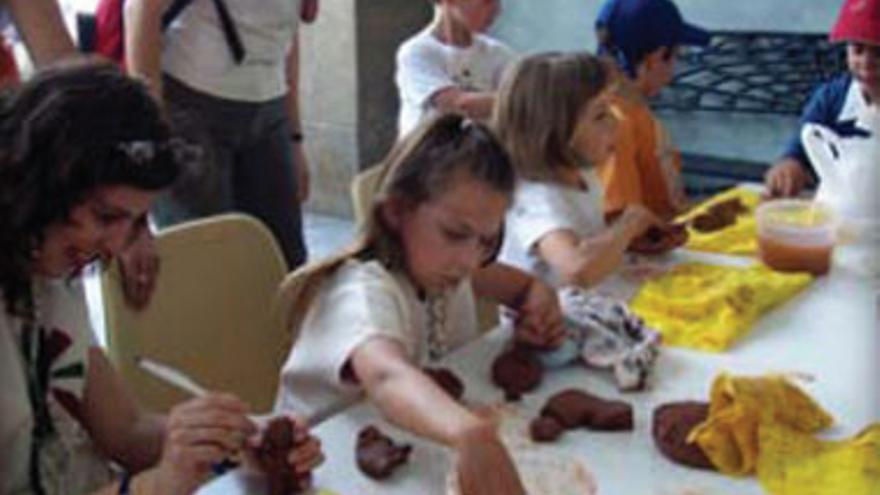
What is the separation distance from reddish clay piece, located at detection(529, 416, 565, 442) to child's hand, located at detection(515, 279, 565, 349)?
22cm

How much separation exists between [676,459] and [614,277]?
0.63 meters

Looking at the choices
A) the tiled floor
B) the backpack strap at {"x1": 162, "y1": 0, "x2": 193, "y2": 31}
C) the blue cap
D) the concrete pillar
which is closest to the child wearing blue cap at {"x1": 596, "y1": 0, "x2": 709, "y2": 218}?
the blue cap

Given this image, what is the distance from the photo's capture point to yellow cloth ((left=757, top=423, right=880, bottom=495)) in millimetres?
1096

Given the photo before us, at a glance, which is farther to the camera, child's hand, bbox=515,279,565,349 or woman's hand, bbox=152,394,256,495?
child's hand, bbox=515,279,565,349

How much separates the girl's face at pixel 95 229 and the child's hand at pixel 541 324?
54cm

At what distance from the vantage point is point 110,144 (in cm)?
107

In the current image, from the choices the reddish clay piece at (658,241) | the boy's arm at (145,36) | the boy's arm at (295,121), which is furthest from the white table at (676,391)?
the boy's arm at (295,121)

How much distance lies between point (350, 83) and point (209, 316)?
2.56 meters

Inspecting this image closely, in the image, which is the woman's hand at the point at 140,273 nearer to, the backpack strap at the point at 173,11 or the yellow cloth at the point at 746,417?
the backpack strap at the point at 173,11

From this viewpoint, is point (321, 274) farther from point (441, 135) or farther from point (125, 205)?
point (125, 205)

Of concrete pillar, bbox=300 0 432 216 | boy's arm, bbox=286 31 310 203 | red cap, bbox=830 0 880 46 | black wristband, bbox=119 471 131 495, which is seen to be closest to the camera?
black wristband, bbox=119 471 131 495

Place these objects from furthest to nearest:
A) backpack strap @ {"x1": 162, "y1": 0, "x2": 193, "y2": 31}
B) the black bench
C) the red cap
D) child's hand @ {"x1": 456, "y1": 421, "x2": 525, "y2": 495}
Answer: the black bench < the red cap < backpack strap @ {"x1": 162, "y1": 0, "x2": 193, "y2": 31} < child's hand @ {"x1": 456, "y1": 421, "x2": 525, "y2": 495}

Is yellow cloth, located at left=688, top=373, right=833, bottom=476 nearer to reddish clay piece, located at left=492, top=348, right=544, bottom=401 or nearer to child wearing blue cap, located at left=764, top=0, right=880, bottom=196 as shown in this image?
reddish clay piece, located at left=492, top=348, right=544, bottom=401

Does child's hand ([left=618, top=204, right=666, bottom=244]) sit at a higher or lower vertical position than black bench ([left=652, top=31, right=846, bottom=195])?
higher
